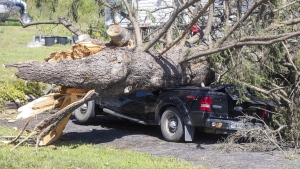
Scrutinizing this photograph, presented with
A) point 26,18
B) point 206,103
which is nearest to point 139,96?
point 206,103

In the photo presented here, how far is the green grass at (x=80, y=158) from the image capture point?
7797mm

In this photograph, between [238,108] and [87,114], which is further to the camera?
[87,114]

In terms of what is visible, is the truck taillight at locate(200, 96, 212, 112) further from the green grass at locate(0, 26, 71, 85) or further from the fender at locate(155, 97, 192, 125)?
the green grass at locate(0, 26, 71, 85)

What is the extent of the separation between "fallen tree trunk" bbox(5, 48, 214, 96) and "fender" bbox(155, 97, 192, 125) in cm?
35

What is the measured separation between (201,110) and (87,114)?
11.3ft

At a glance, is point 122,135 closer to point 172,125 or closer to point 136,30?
point 172,125

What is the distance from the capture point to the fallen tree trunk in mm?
9367

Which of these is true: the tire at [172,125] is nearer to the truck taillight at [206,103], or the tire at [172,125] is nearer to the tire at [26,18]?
the truck taillight at [206,103]

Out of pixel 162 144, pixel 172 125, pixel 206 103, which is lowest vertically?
pixel 162 144

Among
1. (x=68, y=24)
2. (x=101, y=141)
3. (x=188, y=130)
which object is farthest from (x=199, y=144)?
(x=68, y=24)

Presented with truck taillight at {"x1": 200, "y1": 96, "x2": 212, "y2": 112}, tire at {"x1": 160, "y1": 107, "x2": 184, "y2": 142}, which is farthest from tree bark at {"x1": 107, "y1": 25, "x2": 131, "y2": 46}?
truck taillight at {"x1": 200, "y1": 96, "x2": 212, "y2": 112}

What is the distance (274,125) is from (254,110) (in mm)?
477

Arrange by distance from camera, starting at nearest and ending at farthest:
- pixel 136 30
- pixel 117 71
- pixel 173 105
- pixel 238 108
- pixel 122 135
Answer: pixel 117 71 < pixel 238 108 < pixel 173 105 < pixel 136 30 < pixel 122 135

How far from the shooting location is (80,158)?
28.0 ft
